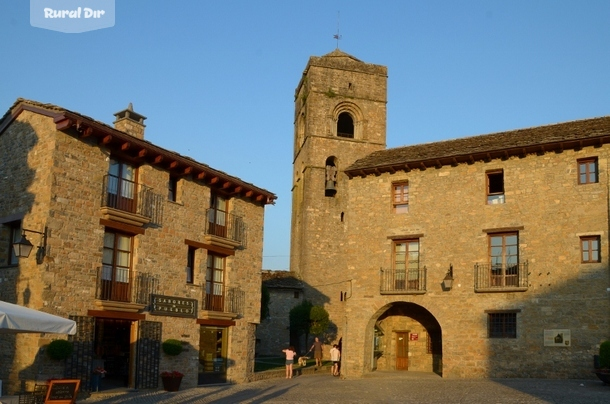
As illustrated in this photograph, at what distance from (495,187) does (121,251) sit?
568 inches

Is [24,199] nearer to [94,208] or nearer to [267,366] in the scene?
[94,208]

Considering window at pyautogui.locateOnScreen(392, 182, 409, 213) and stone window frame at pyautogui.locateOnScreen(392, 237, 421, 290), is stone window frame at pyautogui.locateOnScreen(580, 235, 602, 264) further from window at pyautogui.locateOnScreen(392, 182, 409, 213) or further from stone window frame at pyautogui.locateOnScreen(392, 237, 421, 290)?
window at pyautogui.locateOnScreen(392, 182, 409, 213)

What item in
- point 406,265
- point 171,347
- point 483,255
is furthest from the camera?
point 406,265

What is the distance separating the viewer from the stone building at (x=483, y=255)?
24312 millimetres

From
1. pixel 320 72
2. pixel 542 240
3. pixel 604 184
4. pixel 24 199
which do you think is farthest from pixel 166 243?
pixel 320 72

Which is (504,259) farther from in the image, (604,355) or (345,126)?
(345,126)

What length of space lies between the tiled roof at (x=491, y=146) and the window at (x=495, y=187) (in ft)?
2.28

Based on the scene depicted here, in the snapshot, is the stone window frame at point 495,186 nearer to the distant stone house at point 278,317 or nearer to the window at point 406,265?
the window at point 406,265

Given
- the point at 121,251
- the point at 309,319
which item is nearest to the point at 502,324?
the point at 121,251

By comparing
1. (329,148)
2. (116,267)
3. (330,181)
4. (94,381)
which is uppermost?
(329,148)

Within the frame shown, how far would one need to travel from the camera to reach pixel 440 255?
27000 millimetres

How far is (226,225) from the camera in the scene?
25.2 metres

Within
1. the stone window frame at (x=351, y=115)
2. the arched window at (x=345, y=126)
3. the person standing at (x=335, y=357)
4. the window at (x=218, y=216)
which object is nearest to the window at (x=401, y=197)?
the person standing at (x=335, y=357)

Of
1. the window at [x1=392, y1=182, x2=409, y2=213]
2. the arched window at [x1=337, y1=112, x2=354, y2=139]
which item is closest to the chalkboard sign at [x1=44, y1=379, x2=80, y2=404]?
the window at [x1=392, y1=182, x2=409, y2=213]
